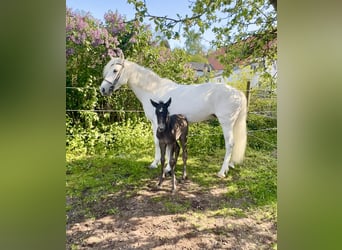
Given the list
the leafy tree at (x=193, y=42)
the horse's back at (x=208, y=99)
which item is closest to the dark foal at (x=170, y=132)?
the horse's back at (x=208, y=99)

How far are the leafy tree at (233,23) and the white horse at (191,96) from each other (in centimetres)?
24

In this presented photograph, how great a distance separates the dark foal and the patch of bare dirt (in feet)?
0.54

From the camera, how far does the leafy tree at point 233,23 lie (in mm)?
1747

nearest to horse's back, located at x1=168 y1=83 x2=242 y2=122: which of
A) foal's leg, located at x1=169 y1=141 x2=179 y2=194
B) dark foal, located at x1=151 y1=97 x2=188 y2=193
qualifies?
dark foal, located at x1=151 y1=97 x2=188 y2=193

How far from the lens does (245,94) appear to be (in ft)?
6.47

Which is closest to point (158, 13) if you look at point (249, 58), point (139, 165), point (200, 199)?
point (249, 58)

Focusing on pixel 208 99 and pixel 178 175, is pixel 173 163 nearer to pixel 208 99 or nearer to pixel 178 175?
pixel 178 175

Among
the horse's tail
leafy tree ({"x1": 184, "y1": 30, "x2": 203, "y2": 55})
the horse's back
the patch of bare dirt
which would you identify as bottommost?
the patch of bare dirt

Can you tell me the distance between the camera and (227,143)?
185cm

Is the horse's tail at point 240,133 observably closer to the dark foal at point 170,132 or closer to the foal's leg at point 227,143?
the foal's leg at point 227,143

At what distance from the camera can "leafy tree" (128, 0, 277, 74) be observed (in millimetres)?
1747

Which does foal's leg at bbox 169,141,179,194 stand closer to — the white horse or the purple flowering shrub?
the white horse
